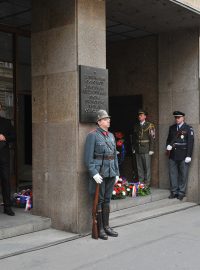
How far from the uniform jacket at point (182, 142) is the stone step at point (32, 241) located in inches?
151

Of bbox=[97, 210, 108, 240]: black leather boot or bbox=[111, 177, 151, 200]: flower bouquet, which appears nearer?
bbox=[97, 210, 108, 240]: black leather boot

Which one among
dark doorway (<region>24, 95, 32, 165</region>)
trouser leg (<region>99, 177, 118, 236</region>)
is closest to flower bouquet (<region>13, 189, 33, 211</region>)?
trouser leg (<region>99, 177, 118, 236</region>)

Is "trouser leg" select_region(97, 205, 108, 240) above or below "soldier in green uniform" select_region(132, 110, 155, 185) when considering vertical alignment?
below

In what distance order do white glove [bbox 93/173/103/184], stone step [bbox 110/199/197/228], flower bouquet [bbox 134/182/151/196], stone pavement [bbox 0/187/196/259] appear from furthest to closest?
flower bouquet [bbox 134/182/151/196]
stone step [bbox 110/199/197/228]
white glove [bbox 93/173/103/184]
stone pavement [bbox 0/187/196/259]

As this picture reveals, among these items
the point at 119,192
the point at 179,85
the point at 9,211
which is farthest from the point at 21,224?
the point at 179,85

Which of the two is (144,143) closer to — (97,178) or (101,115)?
(101,115)

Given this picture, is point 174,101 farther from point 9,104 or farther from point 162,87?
point 9,104

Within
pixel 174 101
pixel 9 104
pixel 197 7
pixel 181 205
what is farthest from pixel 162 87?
pixel 9 104

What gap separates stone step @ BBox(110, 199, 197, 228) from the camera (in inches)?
320

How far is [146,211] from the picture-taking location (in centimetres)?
898

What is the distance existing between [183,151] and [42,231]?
409 cm

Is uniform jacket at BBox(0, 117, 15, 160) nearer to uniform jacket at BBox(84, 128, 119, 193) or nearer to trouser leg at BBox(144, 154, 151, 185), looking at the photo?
uniform jacket at BBox(84, 128, 119, 193)

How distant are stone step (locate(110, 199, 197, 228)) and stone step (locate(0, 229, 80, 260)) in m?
1.13

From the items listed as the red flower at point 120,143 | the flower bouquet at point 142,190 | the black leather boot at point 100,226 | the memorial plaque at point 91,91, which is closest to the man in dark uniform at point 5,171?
the memorial plaque at point 91,91
